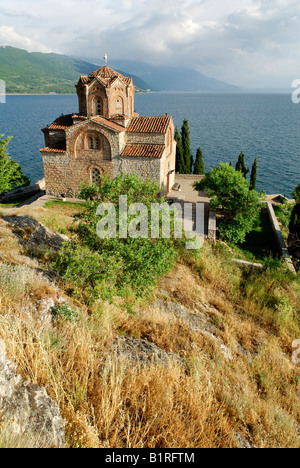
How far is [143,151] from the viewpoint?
19828 mm

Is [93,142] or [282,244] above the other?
[93,142]

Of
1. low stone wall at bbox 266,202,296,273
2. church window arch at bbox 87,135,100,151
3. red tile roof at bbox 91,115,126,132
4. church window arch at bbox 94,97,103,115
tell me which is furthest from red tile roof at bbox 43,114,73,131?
low stone wall at bbox 266,202,296,273

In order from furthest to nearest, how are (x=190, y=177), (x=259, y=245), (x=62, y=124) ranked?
(x=190, y=177) → (x=62, y=124) → (x=259, y=245)

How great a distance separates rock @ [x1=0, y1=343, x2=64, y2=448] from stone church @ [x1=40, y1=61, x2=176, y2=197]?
57.1ft

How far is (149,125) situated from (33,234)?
13.9 m

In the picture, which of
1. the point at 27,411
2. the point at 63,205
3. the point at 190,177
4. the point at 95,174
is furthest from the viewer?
the point at 190,177

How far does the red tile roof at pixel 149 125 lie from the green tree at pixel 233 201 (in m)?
4.87

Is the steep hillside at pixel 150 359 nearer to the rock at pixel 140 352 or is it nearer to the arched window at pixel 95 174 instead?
the rock at pixel 140 352

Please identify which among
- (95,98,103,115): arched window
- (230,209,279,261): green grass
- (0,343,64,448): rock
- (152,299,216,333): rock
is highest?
(95,98,103,115): arched window

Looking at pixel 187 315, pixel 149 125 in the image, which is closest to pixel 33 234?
pixel 187 315

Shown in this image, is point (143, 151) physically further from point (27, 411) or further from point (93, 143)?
point (27, 411)

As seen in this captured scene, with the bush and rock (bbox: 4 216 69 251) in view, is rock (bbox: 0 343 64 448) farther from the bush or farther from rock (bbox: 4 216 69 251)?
rock (bbox: 4 216 69 251)

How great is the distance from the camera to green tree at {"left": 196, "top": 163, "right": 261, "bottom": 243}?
1706cm

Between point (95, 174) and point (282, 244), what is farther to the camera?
point (95, 174)
